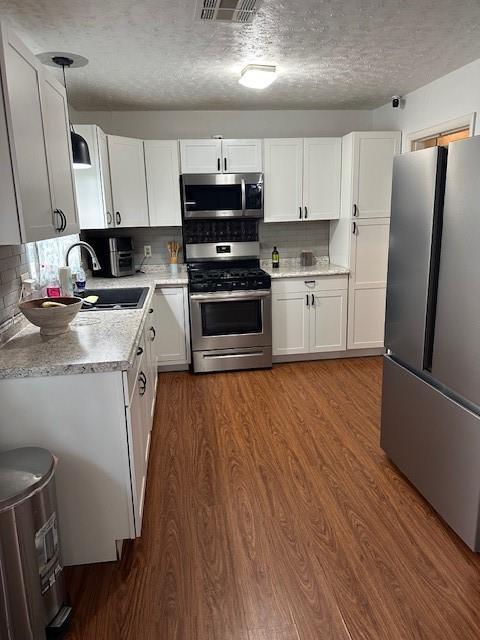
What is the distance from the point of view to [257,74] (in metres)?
2.91

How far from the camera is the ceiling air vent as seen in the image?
197 cm

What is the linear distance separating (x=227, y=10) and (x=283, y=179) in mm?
2162

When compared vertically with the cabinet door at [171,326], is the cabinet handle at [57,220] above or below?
above

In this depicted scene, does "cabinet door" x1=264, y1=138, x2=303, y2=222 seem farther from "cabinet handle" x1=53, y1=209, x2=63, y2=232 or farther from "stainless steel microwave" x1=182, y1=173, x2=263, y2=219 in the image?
"cabinet handle" x1=53, y1=209, x2=63, y2=232

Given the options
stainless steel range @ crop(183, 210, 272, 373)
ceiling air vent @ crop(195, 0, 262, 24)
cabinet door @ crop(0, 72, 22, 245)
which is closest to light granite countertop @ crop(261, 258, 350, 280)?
stainless steel range @ crop(183, 210, 272, 373)

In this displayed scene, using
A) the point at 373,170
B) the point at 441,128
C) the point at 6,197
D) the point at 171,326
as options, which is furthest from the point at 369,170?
the point at 6,197

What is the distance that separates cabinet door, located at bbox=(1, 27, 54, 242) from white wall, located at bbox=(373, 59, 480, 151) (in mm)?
2760

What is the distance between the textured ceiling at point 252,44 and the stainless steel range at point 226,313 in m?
1.34

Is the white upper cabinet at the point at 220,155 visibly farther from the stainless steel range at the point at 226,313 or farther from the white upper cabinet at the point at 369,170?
the white upper cabinet at the point at 369,170

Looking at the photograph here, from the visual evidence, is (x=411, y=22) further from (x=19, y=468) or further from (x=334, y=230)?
(x=19, y=468)

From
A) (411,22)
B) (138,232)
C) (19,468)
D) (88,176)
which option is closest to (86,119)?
(88,176)

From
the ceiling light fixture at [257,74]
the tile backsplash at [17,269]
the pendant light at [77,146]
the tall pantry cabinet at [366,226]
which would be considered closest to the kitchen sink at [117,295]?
the tile backsplash at [17,269]

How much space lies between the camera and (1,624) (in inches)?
53.6

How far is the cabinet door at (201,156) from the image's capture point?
4.00 meters
